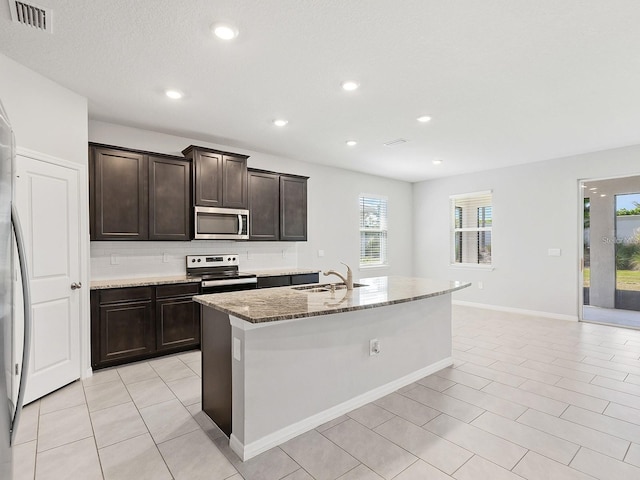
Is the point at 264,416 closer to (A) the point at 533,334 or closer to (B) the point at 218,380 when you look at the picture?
(B) the point at 218,380

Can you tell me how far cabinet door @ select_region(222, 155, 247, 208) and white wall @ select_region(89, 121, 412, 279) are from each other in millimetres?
588

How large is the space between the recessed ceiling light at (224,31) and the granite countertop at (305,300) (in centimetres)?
180

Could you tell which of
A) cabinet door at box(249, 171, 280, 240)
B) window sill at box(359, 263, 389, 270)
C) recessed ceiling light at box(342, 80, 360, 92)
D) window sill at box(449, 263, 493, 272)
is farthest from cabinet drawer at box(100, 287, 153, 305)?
window sill at box(449, 263, 493, 272)

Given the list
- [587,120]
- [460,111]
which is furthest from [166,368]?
[587,120]

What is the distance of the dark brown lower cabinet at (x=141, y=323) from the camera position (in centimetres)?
345

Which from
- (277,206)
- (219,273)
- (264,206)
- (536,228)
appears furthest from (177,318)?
(536,228)

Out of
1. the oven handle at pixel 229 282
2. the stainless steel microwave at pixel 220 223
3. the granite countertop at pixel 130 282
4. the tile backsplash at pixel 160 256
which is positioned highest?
the stainless steel microwave at pixel 220 223

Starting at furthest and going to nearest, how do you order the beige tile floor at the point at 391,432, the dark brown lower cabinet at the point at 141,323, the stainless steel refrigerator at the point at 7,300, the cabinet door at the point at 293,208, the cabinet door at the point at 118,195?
1. the cabinet door at the point at 293,208
2. the cabinet door at the point at 118,195
3. the dark brown lower cabinet at the point at 141,323
4. the beige tile floor at the point at 391,432
5. the stainless steel refrigerator at the point at 7,300

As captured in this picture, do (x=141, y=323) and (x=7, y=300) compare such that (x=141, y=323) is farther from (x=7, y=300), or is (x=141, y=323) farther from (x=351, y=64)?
(x=351, y=64)

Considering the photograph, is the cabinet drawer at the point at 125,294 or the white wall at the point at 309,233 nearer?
the cabinet drawer at the point at 125,294

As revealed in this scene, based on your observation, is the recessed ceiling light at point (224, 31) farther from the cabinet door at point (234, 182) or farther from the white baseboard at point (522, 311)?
the white baseboard at point (522, 311)

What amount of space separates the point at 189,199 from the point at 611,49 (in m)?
4.22

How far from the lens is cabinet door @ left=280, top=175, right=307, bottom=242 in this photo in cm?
524

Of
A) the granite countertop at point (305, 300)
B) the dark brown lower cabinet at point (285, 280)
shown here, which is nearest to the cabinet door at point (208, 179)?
the dark brown lower cabinet at point (285, 280)
